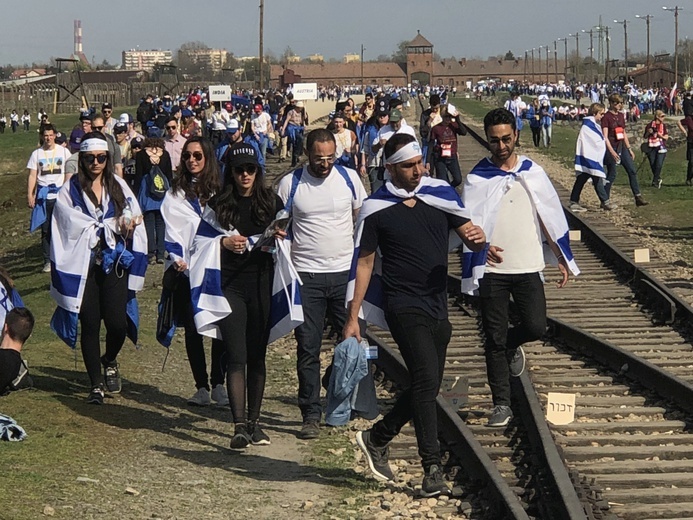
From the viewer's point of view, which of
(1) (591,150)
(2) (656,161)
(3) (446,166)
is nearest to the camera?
(1) (591,150)

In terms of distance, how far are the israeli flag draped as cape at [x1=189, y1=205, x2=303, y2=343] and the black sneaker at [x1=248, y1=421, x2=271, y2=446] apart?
0.63 m

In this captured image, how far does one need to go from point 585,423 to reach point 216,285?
2.67 metres

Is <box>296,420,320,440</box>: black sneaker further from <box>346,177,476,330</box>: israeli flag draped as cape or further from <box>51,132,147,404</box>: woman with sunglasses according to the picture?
<box>346,177,476,330</box>: israeli flag draped as cape

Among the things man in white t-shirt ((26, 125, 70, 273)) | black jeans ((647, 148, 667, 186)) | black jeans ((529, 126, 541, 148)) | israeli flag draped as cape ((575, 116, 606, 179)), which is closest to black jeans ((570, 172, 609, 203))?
israeli flag draped as cape ((575, 116, 606, 179))

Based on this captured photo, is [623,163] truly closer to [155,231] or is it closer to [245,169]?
[155,231]

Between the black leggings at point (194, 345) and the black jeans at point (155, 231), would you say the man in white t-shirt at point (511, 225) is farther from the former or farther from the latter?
the black jeans at point (155, 231)

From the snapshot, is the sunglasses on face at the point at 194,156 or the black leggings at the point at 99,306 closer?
the sunglasses on face at the point at 194,156

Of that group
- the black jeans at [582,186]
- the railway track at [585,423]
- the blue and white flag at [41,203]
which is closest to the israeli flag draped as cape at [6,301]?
the railway track at [585,423]

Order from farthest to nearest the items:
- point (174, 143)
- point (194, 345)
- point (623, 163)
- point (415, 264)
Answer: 1. point (623, 163)
2. point (174, 143)
3. point (194, 345)
4. point (415, 264)

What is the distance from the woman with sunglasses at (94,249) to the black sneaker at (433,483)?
3.12 m

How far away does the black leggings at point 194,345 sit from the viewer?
359 inches

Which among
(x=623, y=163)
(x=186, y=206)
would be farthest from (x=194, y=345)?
(x=623, y=163)

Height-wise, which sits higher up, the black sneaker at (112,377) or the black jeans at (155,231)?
the black jeans at (155,231)

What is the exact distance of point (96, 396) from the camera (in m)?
9.57
